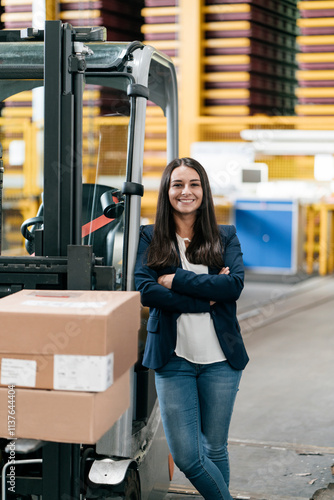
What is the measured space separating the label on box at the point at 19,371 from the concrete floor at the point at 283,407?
6.01 feet

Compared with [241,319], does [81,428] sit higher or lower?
higher

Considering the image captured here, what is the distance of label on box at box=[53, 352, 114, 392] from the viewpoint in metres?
1.87

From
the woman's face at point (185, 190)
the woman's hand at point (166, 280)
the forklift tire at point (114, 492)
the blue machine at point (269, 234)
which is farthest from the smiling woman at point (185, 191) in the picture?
the blue machine at point (269, 234)

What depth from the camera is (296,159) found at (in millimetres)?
10672

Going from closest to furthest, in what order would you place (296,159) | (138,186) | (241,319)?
(138,186), (241,319), (296,159)

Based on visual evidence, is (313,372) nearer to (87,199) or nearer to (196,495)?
(196,495)

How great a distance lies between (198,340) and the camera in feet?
→ 8.39

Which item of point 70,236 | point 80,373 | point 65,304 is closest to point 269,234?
point 70,236

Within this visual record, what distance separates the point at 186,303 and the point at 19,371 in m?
0.80

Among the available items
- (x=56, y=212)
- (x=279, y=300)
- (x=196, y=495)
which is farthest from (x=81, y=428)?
(x=279, y=300)

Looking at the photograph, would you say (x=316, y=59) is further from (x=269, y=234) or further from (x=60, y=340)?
(x=60, y=340)

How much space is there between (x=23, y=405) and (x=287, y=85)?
8683 mm

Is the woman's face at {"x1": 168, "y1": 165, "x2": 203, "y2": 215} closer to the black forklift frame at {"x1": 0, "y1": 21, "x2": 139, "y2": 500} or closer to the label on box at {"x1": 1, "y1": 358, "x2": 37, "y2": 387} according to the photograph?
the black forklift frame at {"x1": 0, "y1": 21, "x2": 139, "y2": 500}

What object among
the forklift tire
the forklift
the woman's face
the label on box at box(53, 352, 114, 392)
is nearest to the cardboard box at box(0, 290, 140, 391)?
the label on box at box(53, 352, 114, 392)
